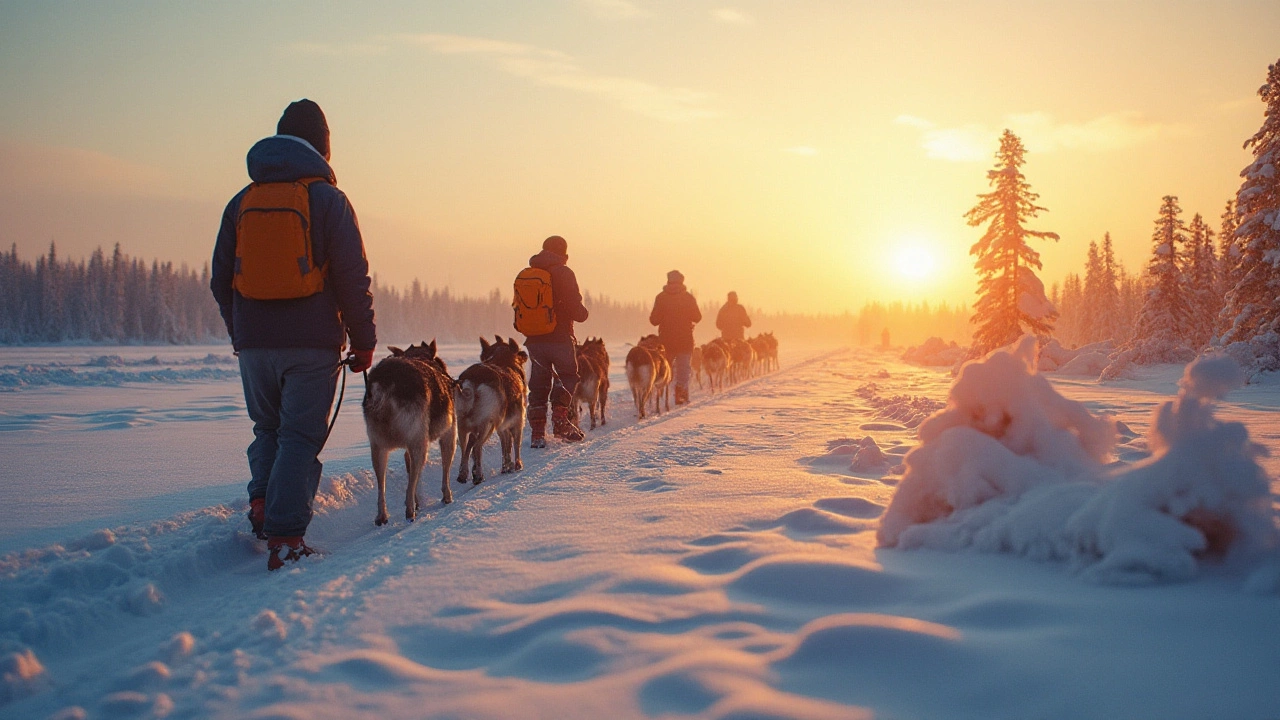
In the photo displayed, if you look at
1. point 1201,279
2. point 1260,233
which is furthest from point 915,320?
point 1260,233

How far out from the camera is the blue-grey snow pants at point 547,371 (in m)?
9.00

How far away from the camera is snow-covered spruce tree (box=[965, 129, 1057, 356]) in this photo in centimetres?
2850

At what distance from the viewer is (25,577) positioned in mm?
3139

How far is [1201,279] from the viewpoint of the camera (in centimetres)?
3825

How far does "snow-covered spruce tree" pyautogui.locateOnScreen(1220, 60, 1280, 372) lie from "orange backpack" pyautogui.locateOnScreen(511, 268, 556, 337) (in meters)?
20.9

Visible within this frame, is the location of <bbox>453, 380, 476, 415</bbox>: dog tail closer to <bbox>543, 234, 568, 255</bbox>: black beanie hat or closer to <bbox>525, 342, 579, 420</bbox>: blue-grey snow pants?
<bbox>525, 342, 579, 420</bbox>: blue-grey snow pants

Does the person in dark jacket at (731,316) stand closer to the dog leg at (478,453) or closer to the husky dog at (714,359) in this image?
the husky dog at (714,359)

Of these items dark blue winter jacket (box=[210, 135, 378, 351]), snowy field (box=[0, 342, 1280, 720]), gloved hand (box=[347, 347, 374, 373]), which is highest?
dark blue winter jacket (box=[210, 135, 378, 351])

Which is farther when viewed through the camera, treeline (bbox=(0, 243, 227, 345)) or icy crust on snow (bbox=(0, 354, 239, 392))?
treeline (bbox=(0, 243, 227, 345))

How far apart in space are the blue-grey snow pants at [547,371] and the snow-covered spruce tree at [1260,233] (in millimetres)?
20426

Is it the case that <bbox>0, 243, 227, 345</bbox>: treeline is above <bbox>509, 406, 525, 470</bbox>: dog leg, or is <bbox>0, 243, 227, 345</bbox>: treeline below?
above

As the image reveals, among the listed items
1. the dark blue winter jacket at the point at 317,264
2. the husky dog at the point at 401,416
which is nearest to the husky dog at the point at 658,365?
the husky dog at the point at 401,416

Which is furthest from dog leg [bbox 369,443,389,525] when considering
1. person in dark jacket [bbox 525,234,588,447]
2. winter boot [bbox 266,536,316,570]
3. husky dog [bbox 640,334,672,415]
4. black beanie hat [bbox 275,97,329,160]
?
husky dog [bbox 640,334,672,415]

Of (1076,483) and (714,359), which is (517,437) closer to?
(1076,483)
